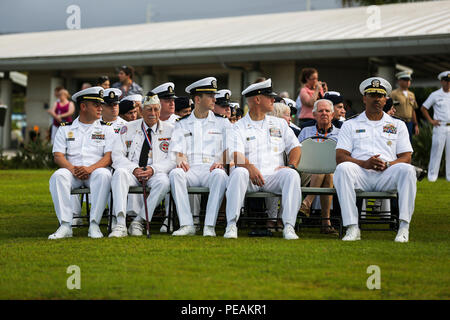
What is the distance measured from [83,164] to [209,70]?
18242mm

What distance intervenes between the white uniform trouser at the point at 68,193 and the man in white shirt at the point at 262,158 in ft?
4.74

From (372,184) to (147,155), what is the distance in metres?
2.73

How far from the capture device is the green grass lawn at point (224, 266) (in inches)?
227

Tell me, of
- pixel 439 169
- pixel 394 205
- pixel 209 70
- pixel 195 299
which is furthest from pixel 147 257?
pixel 209 70

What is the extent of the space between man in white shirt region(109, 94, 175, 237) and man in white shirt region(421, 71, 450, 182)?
815 cm

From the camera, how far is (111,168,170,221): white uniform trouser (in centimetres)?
896

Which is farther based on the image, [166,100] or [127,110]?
[127,110]

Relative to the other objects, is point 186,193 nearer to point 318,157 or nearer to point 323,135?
point 318,157

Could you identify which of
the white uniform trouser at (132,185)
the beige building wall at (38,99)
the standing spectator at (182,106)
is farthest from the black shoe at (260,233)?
the beige building wall at (38,99)

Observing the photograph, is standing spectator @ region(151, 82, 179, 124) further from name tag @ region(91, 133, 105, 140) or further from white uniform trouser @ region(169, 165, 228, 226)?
white uniform trouser @ region(169, 165, 228, 226)

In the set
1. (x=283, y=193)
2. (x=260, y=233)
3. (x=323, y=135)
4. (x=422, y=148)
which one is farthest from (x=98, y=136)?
(x=422, y=148)

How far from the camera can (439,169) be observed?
59.1ft

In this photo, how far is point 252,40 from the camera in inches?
931
